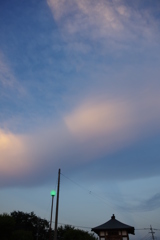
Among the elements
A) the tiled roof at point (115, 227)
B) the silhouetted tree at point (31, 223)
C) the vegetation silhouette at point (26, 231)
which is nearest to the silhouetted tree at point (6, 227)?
the vegetation silhouette at point (26, 231)

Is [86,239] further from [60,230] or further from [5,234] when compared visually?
[60,230]

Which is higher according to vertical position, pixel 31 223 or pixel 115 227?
pixel 31 223

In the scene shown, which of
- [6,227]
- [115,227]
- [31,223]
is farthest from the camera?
[31,223]

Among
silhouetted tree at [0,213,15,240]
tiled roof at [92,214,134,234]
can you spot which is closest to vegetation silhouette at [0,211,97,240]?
silhouetted tree at [0,213,15,240]

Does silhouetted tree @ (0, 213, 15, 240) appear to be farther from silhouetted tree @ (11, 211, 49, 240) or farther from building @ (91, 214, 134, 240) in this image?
silhouetted tree @ (11, 211, 49, 240)

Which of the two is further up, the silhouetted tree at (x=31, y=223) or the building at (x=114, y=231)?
the silhouetted tree at (x=31, y=223)

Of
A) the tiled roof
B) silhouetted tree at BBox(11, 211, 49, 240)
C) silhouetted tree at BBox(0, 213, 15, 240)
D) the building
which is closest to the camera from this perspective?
the building

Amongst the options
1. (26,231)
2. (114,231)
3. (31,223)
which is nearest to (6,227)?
(26,231)

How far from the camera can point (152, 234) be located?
75.7 meters

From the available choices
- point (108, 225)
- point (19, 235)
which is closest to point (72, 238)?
point (19, 235)

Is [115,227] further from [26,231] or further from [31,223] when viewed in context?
[31,223]

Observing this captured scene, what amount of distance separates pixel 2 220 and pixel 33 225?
31588 millimetres

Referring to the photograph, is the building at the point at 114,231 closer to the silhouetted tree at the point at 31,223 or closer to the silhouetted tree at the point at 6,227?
the silhouetted tree at the point at 6,227

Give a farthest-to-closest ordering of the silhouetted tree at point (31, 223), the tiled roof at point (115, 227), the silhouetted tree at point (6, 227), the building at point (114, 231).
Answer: the silhouetted tree at point (31, 223) → the silhouetted tree at point (6, 227) → the tiled roof at point (115, 227) → the building at point (114, 231)
